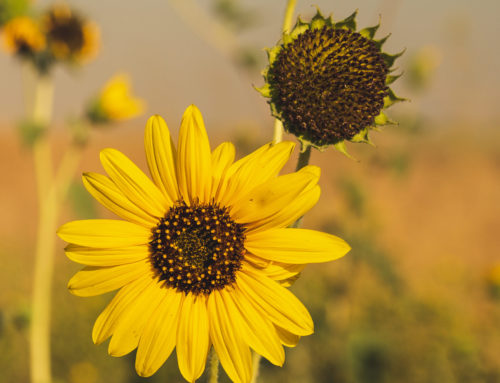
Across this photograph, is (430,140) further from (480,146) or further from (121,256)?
(121,256)

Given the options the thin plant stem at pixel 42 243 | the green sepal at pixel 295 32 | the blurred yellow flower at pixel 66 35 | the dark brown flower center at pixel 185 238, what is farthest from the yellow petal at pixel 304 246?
the blurred yellow flower at pixel 66 35

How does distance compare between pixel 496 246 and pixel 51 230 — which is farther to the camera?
pixel 496 246

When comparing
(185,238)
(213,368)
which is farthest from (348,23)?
(213,368)

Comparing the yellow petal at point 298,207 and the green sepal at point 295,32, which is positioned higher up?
the green sepal at point 295,32

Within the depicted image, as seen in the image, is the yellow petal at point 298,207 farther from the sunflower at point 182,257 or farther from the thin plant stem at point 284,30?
the thin plant stem at point 284,30

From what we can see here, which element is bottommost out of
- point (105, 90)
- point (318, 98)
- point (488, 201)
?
point (318, 98)

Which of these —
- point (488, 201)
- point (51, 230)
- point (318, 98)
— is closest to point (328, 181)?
point (488, 201)
